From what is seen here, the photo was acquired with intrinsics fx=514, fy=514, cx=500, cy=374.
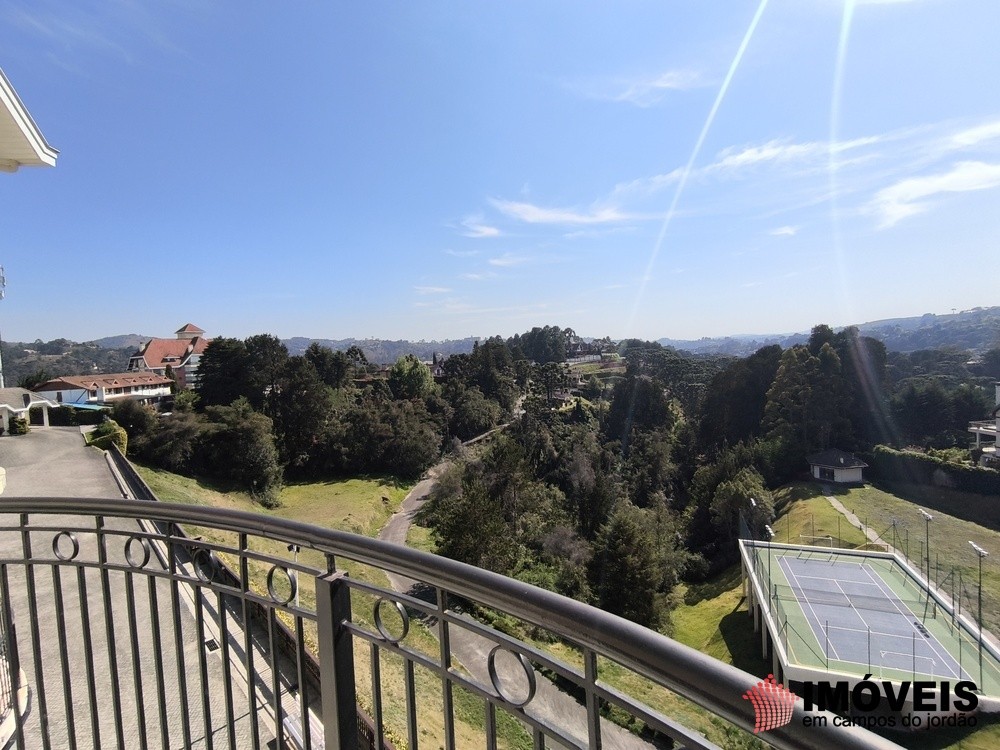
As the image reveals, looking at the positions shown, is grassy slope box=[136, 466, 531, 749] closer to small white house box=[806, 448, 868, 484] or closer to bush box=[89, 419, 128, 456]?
bush box=[89, 419, 128, 456]

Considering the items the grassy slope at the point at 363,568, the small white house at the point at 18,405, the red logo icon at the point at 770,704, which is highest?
the red logo icon at the point at 770,704

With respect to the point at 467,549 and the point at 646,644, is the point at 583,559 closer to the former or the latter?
the point at 467,549

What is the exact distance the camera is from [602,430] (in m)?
34.9

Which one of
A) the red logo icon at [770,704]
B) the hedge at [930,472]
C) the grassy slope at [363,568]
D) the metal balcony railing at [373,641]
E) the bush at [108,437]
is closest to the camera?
the red logo icon at [770,704]

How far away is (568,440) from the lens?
29.2m

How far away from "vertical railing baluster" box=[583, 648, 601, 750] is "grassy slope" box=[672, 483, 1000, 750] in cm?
990

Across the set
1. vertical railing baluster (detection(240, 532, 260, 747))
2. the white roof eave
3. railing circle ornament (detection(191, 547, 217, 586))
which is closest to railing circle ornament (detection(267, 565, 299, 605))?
vertical railing baluster (detection(240, 532, 260, 747))

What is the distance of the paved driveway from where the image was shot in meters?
9.59

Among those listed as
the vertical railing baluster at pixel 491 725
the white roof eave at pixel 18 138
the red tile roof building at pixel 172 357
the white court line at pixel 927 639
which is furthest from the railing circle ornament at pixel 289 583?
the red tile roof building at pixel 172 357

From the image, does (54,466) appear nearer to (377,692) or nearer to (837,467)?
(377,692)

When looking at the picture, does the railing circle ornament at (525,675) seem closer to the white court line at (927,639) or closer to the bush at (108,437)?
the white court line at (927,639)

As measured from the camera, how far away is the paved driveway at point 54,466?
9.59 meters

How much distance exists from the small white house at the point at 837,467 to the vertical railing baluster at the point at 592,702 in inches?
1096

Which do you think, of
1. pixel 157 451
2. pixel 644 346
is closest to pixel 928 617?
pixel 157 451
